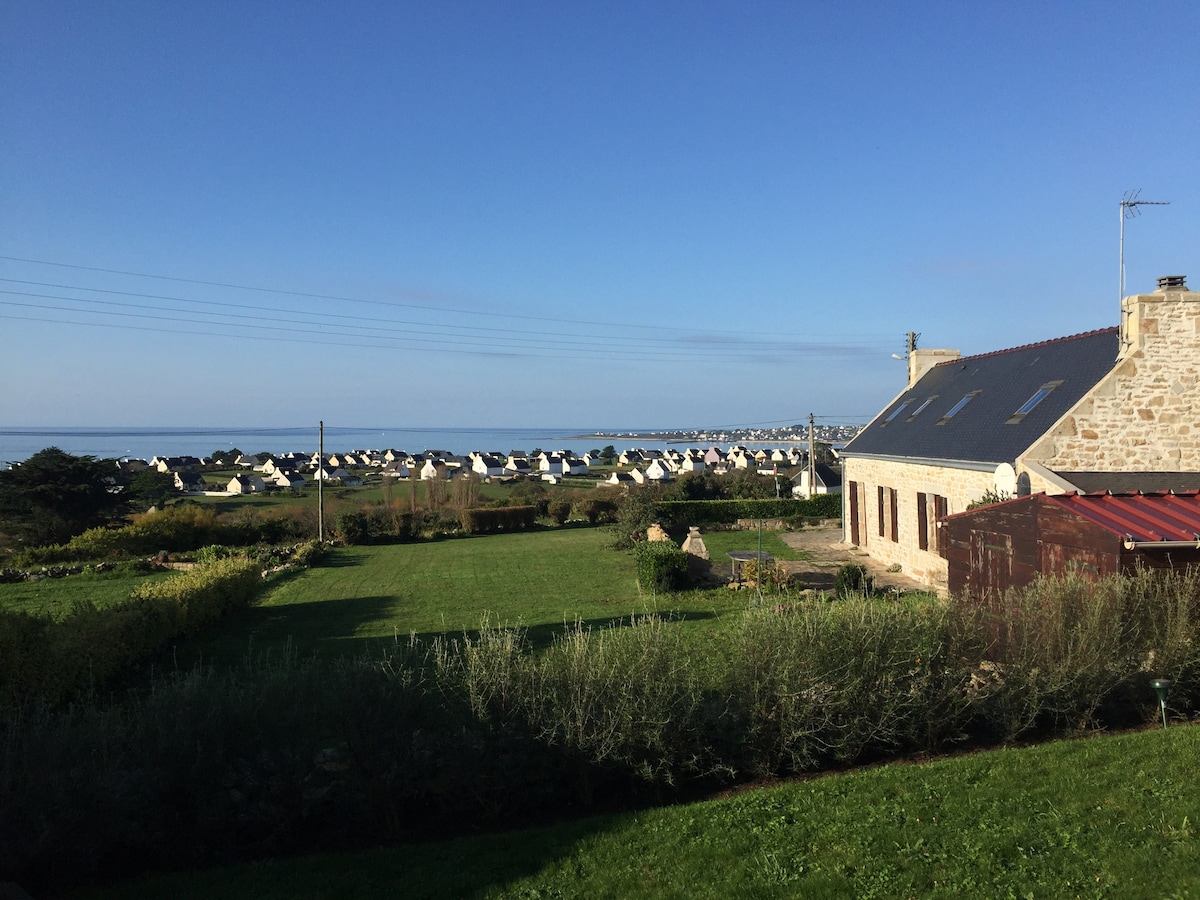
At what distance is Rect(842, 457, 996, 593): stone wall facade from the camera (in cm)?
1631

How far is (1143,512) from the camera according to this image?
370 inches

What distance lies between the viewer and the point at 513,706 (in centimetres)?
630

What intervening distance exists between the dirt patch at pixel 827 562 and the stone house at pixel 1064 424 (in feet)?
2.34

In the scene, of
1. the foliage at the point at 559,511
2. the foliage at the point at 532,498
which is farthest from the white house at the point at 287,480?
the foliage at the point at 559,511

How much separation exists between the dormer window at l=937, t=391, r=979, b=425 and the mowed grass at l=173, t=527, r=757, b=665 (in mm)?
6533

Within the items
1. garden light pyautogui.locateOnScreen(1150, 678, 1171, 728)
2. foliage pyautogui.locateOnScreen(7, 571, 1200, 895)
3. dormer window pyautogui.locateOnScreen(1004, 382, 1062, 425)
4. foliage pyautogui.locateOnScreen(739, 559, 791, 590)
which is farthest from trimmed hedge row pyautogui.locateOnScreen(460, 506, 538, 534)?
garden light pyautogui.locateOnScreen(1150, 678, 1171, 728)

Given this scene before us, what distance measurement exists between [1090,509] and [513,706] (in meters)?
7.44

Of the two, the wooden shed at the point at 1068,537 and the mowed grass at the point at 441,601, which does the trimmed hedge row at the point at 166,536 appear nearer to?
the mowed grass at the point at 441,601

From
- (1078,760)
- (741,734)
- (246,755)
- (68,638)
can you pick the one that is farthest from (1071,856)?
(68,638)

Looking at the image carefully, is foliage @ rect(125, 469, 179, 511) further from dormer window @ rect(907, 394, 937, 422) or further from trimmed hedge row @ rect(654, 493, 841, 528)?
dormer window @ rect(907, 394, 937, 422)

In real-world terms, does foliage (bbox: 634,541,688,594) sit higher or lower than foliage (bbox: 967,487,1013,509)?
lower

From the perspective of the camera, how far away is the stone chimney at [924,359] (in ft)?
78.2

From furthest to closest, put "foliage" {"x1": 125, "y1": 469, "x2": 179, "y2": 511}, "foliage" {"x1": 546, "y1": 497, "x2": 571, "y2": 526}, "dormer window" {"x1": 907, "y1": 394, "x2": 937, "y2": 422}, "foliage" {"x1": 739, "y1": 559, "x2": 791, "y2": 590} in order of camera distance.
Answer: "foliage" {"x1": 546, "y1": 497, "x2": 571, "y2": 526} < "foliage" {"x1": 125, "y1": 469, "x2": 179, "y2": 511} < "dormer window" {"x1": 907, "y1": 394, "x2": 937, "y2": 422} < "foliage" {"x1": 739, "y1": 559, "x2": 791, "y2": 590}

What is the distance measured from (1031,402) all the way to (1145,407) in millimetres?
2393
